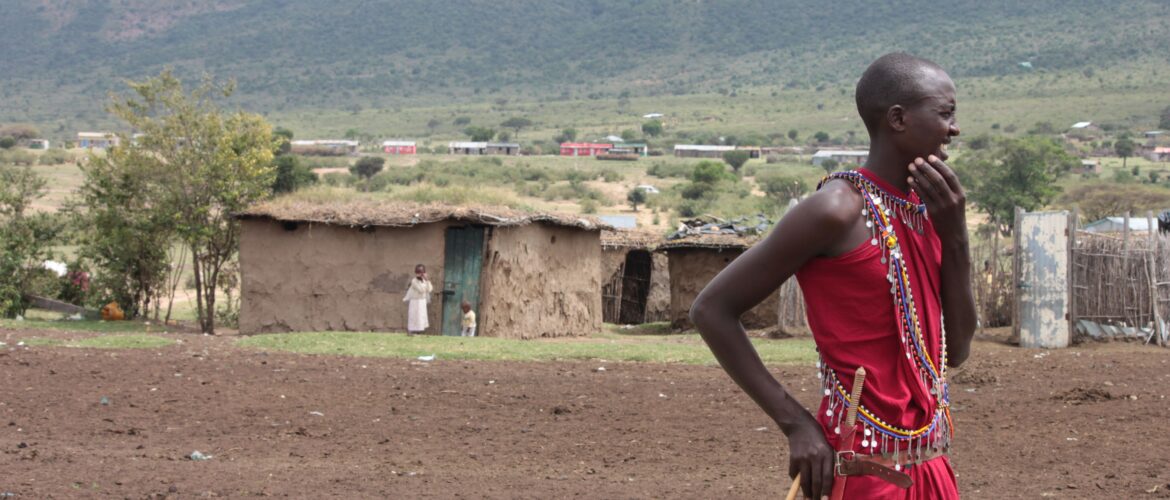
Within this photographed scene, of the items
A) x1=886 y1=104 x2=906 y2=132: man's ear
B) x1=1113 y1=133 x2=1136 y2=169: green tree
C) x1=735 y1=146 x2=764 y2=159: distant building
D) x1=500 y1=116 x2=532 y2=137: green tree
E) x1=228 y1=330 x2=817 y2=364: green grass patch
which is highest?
x1=500 y1=116 x2=532 y2=137: green tree

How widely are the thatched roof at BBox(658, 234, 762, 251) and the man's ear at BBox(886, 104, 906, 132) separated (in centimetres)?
1836

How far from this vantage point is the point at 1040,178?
44.6 m

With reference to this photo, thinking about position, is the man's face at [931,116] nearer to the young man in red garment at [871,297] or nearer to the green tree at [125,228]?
the young man in red garment at [871,297]

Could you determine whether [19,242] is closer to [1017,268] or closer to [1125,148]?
[1017,268]

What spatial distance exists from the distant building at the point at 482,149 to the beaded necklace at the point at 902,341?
7980 centimetres

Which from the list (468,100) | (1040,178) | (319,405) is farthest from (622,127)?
(319,405)

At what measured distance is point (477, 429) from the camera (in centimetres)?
908

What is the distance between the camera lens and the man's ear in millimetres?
3145

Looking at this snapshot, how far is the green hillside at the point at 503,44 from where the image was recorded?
102 metres

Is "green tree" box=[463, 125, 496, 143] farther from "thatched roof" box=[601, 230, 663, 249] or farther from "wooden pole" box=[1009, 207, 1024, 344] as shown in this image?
"wooden pole" box=[1009, 207, 1024, 344]

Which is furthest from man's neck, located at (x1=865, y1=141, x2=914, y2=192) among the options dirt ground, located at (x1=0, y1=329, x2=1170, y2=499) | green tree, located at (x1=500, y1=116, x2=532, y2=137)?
A: green tree, located at (x1=500, y1=116, x2=532, y2=137)

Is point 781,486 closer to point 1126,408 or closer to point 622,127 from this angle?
point 1126,408

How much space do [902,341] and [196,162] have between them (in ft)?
63.9

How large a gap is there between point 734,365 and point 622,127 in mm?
93920
